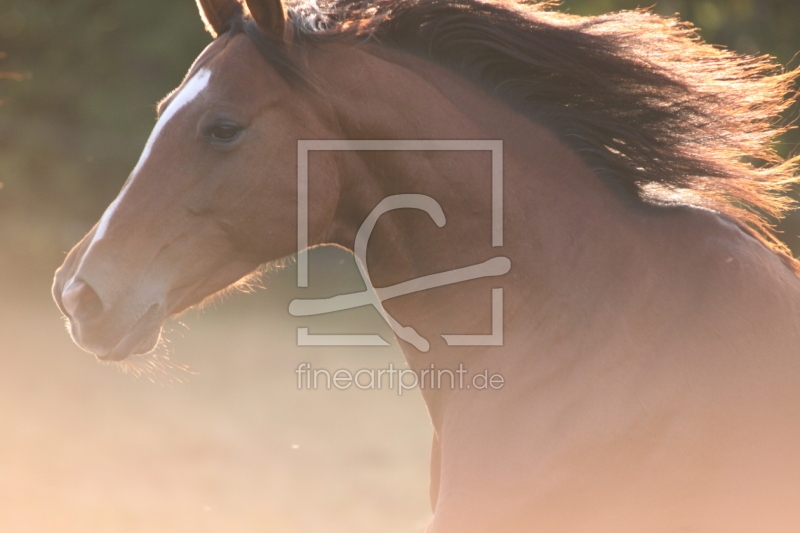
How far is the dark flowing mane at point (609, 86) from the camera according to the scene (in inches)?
74.9

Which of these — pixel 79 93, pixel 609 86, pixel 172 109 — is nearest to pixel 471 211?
pixel 609 86

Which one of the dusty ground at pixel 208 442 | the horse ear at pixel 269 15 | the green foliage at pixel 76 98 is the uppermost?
the horse ear at pixel 269 15

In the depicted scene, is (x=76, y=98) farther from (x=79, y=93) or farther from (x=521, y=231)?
(x=521, y=231)

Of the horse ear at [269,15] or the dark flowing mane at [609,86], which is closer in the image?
the horse ear at [269,15]

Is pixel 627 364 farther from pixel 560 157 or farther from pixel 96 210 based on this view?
pixel 96 210

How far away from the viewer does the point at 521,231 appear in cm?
185

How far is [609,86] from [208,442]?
4932 millimetres

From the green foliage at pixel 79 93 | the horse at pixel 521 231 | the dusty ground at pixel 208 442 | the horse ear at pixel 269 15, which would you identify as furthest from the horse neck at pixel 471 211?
the green foliage at pixel 79 93

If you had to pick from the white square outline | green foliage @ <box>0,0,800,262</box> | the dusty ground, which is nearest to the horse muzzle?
the white square outline

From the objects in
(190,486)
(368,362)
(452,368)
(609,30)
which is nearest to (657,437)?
(452,368)

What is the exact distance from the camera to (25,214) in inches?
334

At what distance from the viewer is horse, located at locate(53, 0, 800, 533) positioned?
1.66 meters

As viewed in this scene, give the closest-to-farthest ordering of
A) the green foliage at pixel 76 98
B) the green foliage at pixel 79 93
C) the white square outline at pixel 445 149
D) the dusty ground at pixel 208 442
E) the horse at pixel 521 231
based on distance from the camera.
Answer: the horse at pixel 521 231 < the white square outline at pixel 445 149 < the dusty ground at pixel 208 442 < the green foliage at pixel 79 93 < the green foliage at pixel 76 98

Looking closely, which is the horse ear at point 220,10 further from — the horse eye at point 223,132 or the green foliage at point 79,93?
the green foliage at point 79,93
